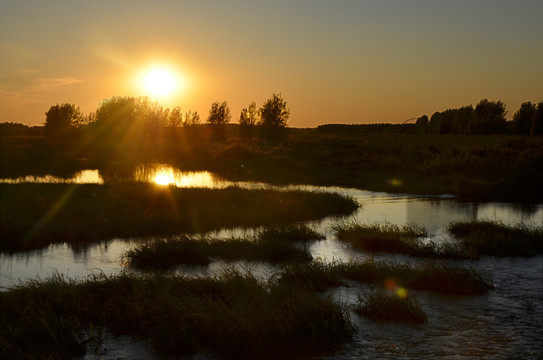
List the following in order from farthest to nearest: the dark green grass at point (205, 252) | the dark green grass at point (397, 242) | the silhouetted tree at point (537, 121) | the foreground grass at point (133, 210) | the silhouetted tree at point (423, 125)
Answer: the silhouetted tree at point (423, 125)
the silhouetted tree at point (537, 121)
the foreground grass at point (133, 210)
the dark green grass at point (397, 242)
the dark green grass at point (205, 252)

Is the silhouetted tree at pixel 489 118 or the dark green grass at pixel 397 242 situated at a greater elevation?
the silhouetted tree at pixel 489 118

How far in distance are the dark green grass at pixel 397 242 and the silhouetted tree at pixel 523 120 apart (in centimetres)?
10299

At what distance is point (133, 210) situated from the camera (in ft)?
82.0

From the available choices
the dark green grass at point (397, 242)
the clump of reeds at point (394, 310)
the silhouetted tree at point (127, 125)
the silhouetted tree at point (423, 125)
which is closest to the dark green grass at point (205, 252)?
the dark green grass at point (397, 242)

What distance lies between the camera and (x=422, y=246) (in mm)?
18406

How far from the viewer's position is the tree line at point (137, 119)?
3952 inches

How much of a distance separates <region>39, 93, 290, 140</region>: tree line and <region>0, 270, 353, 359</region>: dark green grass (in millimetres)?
88342

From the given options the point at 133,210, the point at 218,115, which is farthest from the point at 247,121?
the point at 133,210

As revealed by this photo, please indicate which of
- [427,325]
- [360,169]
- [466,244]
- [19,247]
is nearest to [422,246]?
[466,244]

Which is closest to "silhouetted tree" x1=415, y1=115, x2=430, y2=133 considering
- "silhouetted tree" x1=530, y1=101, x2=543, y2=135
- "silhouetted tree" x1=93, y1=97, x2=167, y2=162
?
"silhouetted tree" x1=530, y1=101, x2=543, y2=135

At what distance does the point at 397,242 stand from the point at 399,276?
5.11m

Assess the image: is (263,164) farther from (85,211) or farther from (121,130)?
(121,130)

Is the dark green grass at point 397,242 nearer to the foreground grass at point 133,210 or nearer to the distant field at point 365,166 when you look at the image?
the foreground grass at point 133,210

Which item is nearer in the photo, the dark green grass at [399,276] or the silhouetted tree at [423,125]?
the dark green grass at [399,276]
